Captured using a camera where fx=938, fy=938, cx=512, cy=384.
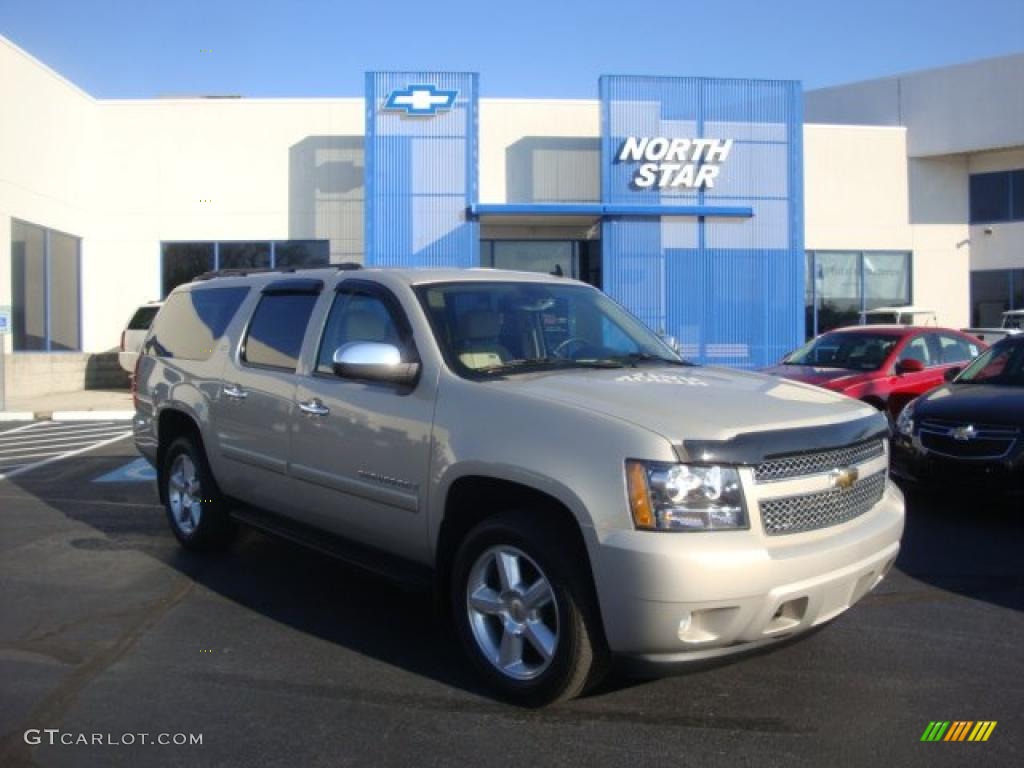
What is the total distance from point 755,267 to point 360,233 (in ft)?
30.9

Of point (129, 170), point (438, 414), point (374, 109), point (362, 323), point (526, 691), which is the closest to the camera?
point (526, 691)

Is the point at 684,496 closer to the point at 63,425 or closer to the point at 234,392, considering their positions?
the point at 234,392

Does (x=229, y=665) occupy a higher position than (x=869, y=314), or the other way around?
(x=869, y=314)

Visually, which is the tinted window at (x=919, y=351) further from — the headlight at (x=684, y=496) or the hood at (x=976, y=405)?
the headlight at (x=684, y=496)

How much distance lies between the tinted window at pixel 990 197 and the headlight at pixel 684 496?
24.8 metres

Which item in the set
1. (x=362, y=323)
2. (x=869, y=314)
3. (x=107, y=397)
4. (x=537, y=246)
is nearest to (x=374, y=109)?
(x=537, y=246)

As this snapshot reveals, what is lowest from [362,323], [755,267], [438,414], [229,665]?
[229,665]

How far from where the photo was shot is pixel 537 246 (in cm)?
2347

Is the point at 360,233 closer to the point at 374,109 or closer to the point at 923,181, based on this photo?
the point at 374,109

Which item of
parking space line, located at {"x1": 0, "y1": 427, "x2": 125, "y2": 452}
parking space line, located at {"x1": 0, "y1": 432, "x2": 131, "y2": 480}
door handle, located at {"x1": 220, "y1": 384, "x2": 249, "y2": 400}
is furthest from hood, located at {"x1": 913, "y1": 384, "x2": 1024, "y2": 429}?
parking space line, located at {"x1": 0, "y1": 427, "x2": 125, "y2": 452}

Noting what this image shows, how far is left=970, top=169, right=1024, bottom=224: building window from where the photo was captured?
24.6 meters

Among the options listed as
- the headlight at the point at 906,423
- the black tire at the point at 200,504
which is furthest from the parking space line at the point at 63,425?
the headlight at the point at 906,423

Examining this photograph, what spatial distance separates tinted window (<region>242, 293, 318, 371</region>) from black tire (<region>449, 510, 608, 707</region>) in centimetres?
182

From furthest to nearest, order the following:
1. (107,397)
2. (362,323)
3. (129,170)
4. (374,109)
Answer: (129,170)
(374,109)
(107,397)
(362,323)
